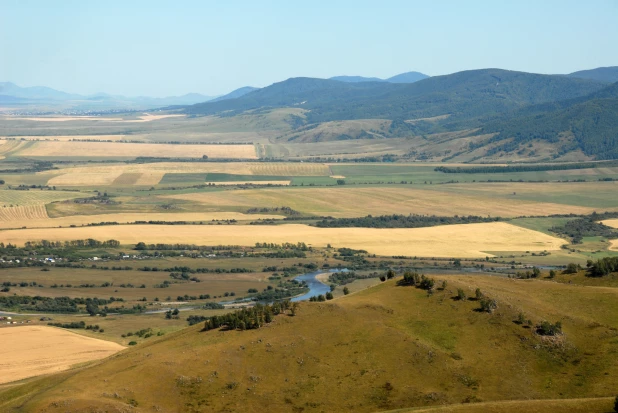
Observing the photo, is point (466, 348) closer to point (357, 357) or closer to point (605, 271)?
point (357, 357)

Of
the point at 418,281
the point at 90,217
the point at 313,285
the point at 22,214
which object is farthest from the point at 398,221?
the point at 418,281

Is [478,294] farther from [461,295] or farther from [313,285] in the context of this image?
[313,285]

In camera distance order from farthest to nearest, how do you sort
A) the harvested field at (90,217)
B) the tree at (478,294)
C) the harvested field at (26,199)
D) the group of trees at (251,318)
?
the harvested field at (26,199), the harvested field at (90,217), the tree at (478,294), the group of trees at (251,318)

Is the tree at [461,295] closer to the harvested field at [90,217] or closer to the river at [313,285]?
the river at [313,285]

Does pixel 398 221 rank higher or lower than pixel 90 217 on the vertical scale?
lower

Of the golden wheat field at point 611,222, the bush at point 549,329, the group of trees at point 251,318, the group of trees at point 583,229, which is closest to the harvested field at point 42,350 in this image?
the group of trees at point 251,318

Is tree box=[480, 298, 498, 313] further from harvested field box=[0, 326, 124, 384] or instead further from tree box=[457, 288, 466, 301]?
harvested field box=[0, 326, 124, 384]

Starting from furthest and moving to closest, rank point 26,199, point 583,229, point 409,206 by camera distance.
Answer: point 26,199 < point 409,206 < point 583,229

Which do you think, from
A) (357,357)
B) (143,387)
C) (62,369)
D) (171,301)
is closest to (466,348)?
(357,357)
